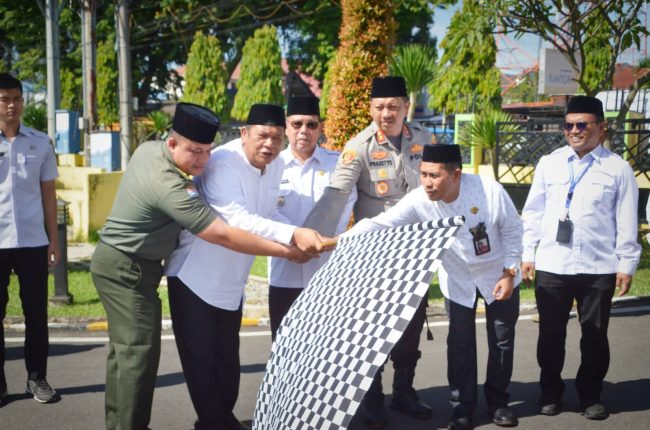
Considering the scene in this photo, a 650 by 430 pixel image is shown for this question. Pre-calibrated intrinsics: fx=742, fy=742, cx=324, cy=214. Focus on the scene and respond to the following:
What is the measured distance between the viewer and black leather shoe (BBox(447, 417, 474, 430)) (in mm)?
4574

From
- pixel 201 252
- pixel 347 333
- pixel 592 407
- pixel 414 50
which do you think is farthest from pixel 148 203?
pixel 414 50

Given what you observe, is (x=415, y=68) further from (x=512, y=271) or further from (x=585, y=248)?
(x=512, y=271)

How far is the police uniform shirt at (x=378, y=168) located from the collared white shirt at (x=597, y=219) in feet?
3.27

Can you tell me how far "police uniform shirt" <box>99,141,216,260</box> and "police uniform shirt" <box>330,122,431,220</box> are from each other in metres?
1.18

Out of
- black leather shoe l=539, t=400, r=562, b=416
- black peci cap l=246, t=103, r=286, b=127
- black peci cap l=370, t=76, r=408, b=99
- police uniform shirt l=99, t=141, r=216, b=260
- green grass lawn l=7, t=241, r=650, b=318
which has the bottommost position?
black leather shoe l=539, t=400, r=562, b=416

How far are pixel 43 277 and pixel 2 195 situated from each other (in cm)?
63

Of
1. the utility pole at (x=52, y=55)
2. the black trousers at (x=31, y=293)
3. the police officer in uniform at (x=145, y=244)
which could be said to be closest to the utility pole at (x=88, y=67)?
the utility pole at (x=52, y=55)

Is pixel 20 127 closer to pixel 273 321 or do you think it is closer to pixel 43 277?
pixel 43 277

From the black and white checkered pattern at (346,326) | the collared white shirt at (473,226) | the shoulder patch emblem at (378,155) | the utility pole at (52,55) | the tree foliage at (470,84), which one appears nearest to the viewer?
the black and white checkered pattern at (346,326)

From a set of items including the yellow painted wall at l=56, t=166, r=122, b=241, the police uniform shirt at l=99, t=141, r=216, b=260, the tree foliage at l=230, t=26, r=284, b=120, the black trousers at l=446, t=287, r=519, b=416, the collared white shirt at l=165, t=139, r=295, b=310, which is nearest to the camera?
the police uniform shirt at l=99, t=141, r=216, b=260

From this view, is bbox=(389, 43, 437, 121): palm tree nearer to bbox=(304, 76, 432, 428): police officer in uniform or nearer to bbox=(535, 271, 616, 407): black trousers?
bbox=(304, 76, 432, 428): police officer in uniform

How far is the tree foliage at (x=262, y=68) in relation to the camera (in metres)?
28.3

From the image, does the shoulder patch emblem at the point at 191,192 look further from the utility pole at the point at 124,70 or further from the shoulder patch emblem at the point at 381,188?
the utility pole at the point at 124,70

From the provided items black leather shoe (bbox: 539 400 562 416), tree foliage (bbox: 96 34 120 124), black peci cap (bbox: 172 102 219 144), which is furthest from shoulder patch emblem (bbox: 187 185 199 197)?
tree foliage (bbox: 96 34 120 124)
